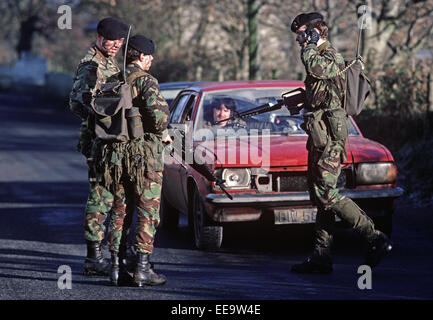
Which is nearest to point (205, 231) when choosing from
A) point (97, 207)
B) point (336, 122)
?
point (97, 207)

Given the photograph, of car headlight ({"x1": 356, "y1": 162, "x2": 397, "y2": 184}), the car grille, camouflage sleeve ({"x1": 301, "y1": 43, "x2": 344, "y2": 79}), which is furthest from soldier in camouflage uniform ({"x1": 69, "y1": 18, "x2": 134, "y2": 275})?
car headlight ({"x1": 356, "y1": 162, "x2": 397, "y2": 184})

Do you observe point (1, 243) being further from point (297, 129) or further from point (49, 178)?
point (49, 178)

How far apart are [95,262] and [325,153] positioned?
6.44 feet

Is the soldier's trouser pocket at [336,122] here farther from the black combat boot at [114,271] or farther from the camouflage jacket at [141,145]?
the black combat boot at [114,271]

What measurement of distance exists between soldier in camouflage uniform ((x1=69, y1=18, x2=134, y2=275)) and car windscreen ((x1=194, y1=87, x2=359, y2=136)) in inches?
69.4

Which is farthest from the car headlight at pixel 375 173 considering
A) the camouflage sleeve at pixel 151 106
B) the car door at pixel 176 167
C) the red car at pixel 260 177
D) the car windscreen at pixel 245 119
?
the camouflage sleeve at pixel 151 106

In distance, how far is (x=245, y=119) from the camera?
870 centimetres

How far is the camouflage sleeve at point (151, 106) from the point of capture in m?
6.39

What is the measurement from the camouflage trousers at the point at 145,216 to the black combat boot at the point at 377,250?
164 cm

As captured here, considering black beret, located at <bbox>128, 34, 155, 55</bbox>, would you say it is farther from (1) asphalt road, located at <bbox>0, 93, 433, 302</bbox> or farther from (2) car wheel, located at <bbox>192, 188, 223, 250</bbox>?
(2) car wheel, located at <bbox>192, 188, 223, 250</bbox>

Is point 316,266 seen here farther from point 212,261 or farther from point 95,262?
point 95,262

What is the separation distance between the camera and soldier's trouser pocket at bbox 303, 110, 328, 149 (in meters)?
6.84

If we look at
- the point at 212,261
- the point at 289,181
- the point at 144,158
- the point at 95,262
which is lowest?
the point at 212,261
